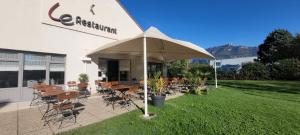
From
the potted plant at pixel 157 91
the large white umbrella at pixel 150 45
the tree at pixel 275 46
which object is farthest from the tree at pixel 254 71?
the potted plant at pixel 157 91

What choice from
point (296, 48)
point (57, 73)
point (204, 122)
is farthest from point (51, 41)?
point (296, 48)

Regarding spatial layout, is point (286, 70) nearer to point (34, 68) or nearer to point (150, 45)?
point (150, 45)

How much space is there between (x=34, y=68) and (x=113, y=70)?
18.1ft

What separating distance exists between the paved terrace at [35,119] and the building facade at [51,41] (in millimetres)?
1724

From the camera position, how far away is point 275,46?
34656mm

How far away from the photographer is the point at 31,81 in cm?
832

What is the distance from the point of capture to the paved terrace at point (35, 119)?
4.38 m

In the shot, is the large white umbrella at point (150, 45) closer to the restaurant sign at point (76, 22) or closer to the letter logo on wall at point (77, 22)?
the restaurant sign at point (76, 22)

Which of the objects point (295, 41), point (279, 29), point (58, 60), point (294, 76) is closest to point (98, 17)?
point (58, 60)

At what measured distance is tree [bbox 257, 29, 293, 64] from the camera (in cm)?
3283

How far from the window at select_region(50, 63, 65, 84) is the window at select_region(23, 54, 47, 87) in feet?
1.30

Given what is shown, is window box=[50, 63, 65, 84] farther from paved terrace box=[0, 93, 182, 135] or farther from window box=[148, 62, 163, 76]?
window box=[148, 62, 163, 76]

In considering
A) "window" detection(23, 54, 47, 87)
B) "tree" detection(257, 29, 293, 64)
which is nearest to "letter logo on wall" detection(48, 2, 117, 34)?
"window" detection(23, 54, 47, 87)

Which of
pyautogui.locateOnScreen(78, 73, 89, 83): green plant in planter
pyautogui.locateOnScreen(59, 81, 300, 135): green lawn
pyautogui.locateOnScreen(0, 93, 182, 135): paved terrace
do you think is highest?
pyautogui.locateOnScreen(78, 73, 89, 83): green plant in planter
